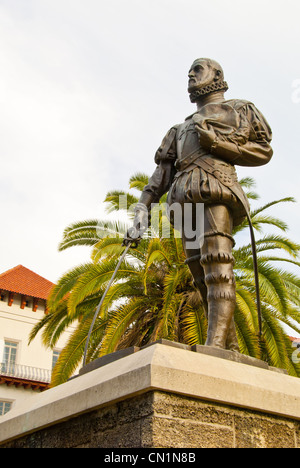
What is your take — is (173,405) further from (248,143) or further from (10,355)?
(10,355)

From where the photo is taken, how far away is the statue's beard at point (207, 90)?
5.00 meters

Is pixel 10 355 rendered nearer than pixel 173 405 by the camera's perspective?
No

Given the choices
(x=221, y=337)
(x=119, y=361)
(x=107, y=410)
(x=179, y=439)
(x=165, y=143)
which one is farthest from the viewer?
(x=165, y=143)

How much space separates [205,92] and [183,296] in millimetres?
8734

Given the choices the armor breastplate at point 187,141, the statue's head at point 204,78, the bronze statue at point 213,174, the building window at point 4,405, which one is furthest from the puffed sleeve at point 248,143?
the building window at point 4,405

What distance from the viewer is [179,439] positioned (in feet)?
10.7

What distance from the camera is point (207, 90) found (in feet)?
16.4

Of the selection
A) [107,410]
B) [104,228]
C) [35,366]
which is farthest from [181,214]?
[35,366]

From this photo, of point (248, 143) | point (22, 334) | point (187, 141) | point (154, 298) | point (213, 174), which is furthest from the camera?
point (22, 334)

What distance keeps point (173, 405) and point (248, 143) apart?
229cm

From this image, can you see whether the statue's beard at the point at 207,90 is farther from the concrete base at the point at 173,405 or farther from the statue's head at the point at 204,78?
the concrete base at the point at 173,405

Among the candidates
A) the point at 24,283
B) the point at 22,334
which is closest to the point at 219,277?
the point at 22,334

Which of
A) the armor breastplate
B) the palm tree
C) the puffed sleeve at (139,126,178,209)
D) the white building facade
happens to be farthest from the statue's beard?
the white building facade

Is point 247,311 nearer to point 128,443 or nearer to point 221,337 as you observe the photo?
point 221,337
